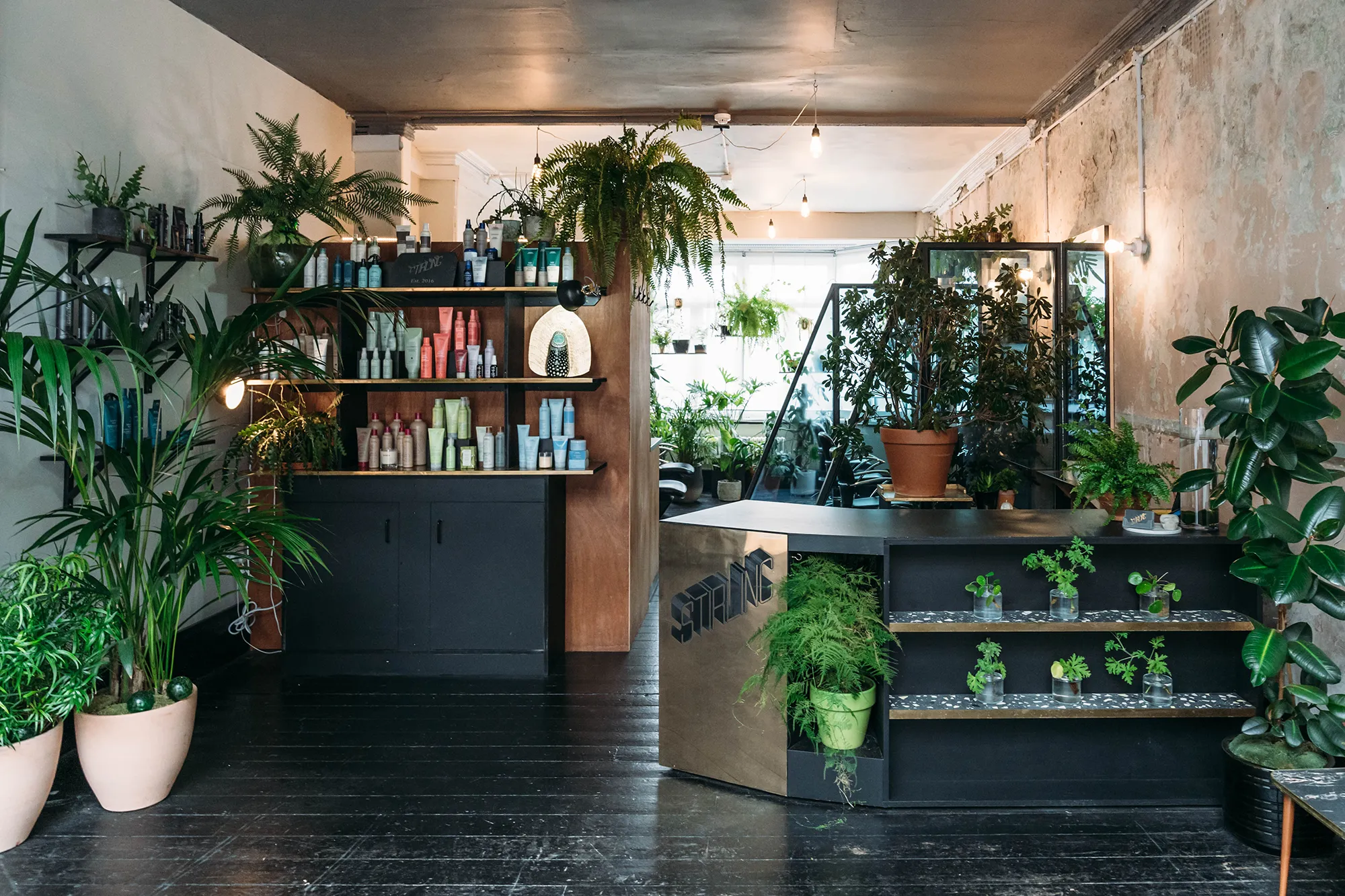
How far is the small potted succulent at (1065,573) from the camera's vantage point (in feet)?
10.5

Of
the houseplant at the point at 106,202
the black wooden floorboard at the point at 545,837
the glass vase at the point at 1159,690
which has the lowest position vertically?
the black wooden floorboard at the point at 545,837

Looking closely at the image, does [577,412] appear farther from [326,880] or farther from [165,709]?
[326,880]

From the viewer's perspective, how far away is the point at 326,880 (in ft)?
9.02

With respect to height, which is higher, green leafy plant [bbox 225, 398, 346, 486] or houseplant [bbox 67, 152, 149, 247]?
houseplant [bbox 67, 152, 149, 247]

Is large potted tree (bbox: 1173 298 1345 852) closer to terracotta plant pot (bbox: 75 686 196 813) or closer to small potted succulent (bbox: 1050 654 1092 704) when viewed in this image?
small potted succulent (bbox: 1050 654 1092 704)

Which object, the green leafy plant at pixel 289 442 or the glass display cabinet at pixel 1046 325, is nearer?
the green leafy plant at pixel 289 442

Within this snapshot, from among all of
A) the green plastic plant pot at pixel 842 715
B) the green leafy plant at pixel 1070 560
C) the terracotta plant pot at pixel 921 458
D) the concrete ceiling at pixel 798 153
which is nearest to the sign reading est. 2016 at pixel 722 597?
the green plastic plant pot at pixel 842 715

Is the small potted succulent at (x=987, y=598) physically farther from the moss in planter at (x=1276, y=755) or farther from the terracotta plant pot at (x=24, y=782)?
the terracotta plant pot at (x=24, y=782)

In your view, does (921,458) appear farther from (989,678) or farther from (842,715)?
(842,715)

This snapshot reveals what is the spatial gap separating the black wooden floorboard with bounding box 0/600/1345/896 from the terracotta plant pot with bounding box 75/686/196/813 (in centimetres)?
8

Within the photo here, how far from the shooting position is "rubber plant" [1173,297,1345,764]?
268 cm

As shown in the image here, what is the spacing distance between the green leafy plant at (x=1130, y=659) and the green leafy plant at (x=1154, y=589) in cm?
13

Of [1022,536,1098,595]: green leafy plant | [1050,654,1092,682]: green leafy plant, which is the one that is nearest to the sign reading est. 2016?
[1022,536,1098,595]: green leafy plant

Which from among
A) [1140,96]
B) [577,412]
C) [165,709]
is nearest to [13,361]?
[165,709]
